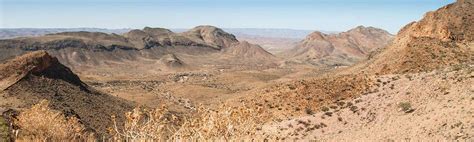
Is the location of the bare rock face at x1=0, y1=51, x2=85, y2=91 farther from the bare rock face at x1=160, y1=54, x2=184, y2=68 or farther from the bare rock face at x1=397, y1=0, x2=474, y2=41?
the bare rock face at x1=160, y1=54, x2=184, y2=68

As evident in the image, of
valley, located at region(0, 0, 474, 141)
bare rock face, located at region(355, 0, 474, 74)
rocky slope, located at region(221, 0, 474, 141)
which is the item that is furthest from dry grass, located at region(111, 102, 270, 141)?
bare rock face, located at region(355, 0, 474, 74)

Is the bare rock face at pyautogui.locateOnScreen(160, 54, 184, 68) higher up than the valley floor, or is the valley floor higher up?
the valley floor

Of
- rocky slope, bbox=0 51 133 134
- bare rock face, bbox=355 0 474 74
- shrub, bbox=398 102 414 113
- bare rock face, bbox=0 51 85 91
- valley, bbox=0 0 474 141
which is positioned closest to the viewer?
valley, bbox=0 0 474 141

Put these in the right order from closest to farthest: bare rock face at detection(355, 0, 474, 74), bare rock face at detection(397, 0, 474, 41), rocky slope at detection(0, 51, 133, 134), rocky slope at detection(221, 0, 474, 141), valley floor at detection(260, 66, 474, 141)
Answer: valley floor at detection(260, 66, 474, 141) → rocky slope at detection(221, 0, 474, 141) → bare rock face at detection(355, 0, 474, 74) → rocky slope at detection(0, 51, 133, 134) → bare rock face at detection(397, 0, 474, 41)

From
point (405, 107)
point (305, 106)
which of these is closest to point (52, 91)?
point (305, 106)

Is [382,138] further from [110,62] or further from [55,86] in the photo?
[110,62]

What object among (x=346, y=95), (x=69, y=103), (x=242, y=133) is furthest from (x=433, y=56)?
(x=242, y=133)

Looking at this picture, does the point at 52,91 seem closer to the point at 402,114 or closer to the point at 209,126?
the point at 402,114
